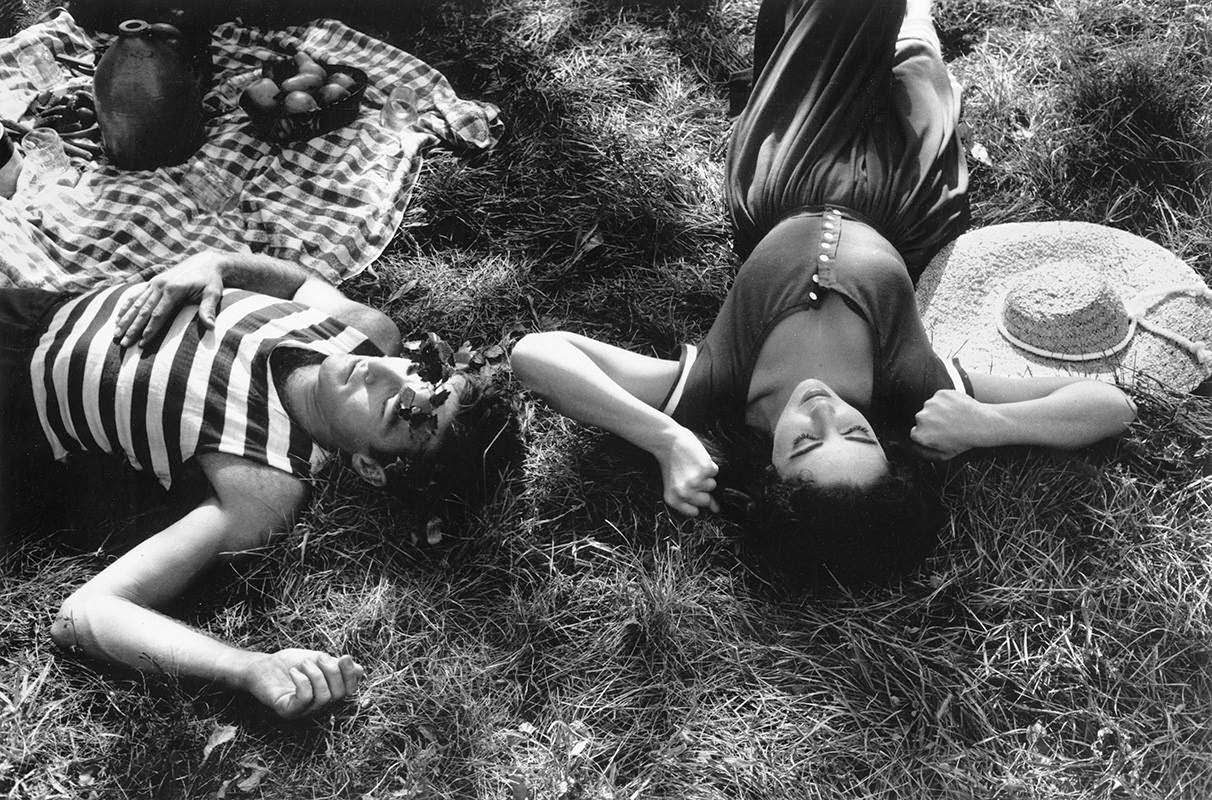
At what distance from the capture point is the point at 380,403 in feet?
9.77

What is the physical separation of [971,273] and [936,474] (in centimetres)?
86

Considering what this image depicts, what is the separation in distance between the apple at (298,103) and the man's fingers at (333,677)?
7.06 ft

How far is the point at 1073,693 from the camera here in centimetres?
289

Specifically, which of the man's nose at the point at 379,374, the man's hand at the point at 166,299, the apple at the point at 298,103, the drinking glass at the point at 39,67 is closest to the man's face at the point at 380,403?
the man's nose at the point at 379,374

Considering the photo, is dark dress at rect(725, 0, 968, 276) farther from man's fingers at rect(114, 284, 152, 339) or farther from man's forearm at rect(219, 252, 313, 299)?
man's fingers at rect(114, 284, 152, 339)

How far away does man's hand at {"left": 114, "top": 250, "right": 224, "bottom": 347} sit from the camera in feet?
10.1

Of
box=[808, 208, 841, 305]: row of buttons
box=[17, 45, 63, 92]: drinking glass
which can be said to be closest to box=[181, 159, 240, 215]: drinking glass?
box=[17, 45, 63, 92]: drinking glass

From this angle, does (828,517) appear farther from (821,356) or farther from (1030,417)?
(1030,417)

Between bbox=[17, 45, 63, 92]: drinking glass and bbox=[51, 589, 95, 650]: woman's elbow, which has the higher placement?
bbox=[17, 45, 63, 92]: drinking glass

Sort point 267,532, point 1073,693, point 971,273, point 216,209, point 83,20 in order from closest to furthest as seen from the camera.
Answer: point 1073,693, point 267,532, point 971,273, point 216,209, point 83,20

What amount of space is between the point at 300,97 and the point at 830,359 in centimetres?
232

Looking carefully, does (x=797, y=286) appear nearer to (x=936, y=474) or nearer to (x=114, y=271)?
(x=936, y=474)

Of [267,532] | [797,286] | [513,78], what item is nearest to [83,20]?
[513,78]

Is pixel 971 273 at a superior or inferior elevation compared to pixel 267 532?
superior
